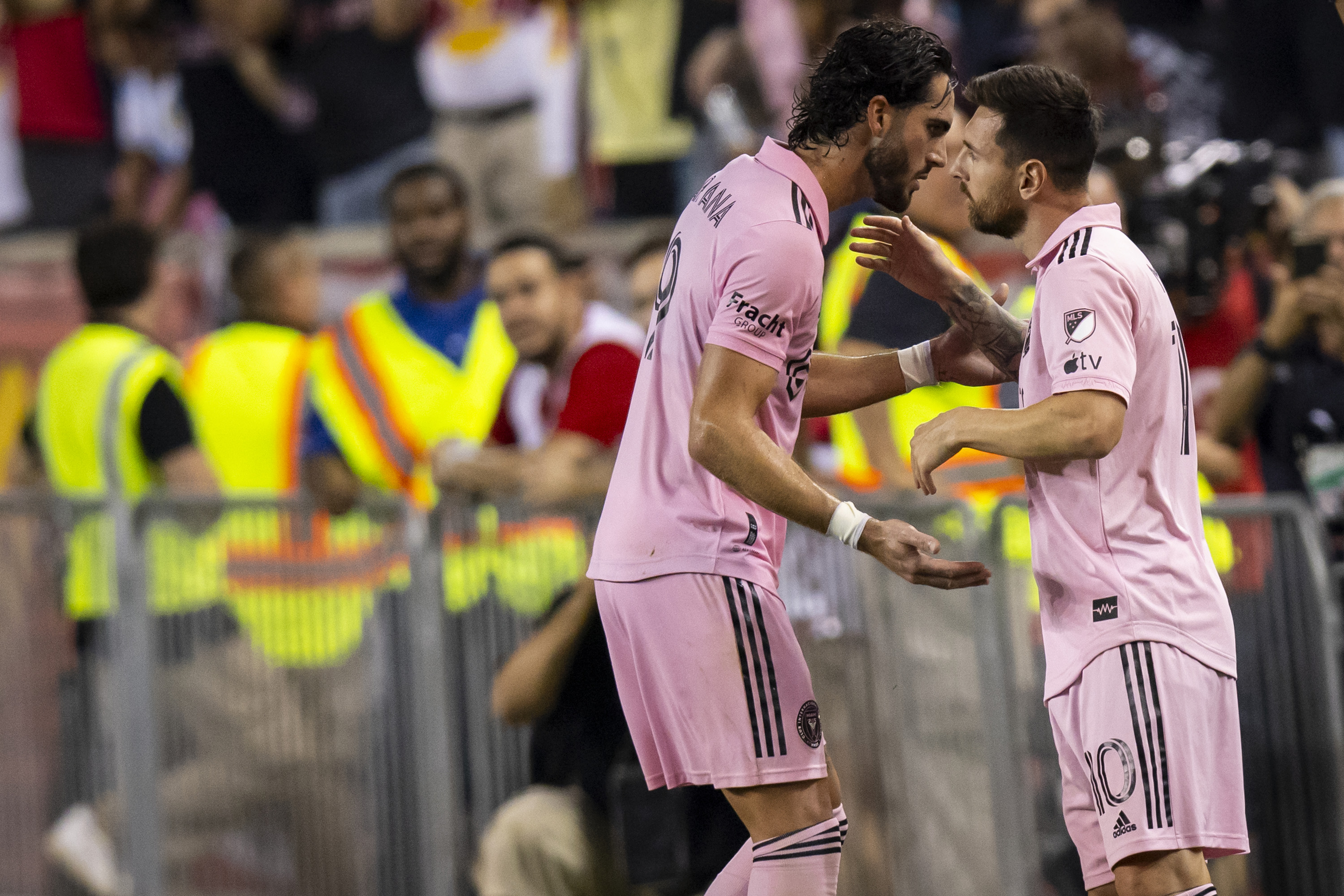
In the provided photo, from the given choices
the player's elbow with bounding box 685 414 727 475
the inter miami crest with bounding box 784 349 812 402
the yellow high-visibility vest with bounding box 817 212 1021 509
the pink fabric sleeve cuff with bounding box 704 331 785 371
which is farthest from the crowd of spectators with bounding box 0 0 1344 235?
the player's elbow with bounding box 685 414 727 475

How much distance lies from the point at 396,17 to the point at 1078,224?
650 centimetres

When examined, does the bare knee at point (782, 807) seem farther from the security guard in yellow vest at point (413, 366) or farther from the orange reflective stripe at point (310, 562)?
the security guard in yellow vest at point (413, 366)

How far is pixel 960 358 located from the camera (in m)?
3.92

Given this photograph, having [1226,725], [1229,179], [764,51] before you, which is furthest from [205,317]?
[1226,725]

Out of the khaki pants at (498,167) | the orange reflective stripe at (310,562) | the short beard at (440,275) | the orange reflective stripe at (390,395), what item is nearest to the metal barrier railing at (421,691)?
the orange reflective stripe at (310,562)

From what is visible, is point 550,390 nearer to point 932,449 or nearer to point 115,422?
point 115,422

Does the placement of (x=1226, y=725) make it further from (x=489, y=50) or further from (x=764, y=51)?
(x=489, y=50)

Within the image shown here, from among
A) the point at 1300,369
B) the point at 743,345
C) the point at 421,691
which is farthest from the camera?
the point at 421,691

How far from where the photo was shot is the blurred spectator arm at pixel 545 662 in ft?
17.4

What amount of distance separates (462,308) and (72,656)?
2116 mm

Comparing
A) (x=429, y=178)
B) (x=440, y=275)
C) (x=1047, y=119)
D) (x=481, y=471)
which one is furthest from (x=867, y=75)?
(x=429, y=178)

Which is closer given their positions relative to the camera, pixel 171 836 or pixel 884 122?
pixel 884 122

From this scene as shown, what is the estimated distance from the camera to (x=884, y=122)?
138 inches

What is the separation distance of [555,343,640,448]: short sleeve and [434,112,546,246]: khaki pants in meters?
3.51
